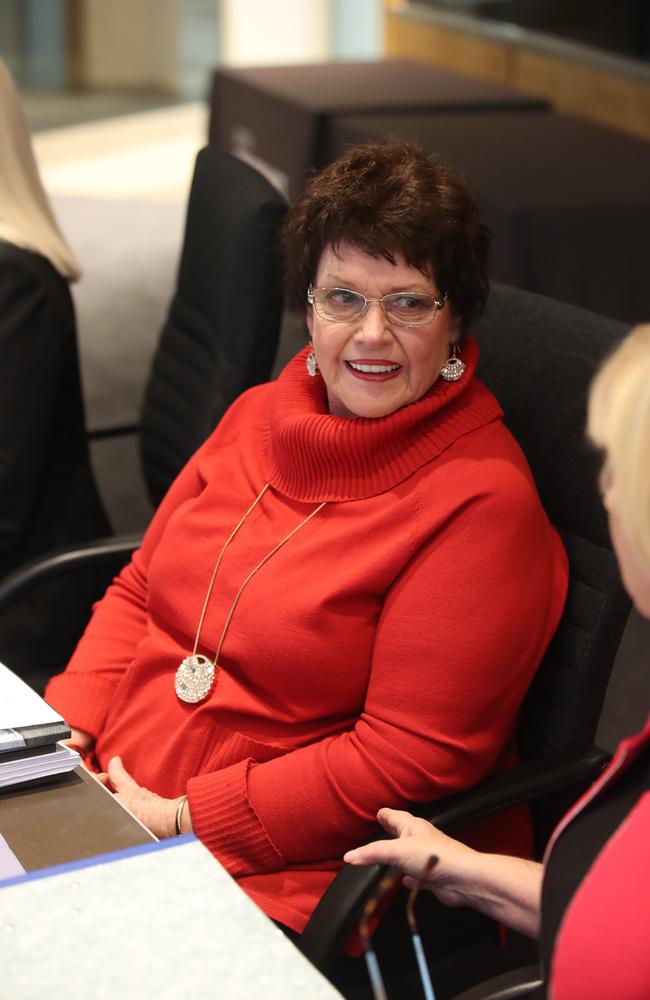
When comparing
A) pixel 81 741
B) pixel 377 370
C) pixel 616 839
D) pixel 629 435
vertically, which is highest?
pixel 629 435

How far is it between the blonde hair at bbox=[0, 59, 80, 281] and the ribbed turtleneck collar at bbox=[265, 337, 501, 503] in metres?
0.84

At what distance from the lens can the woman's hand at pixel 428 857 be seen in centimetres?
138

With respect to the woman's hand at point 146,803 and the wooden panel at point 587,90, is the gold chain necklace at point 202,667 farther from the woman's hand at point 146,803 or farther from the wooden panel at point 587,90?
the wooden panel at point 587,90

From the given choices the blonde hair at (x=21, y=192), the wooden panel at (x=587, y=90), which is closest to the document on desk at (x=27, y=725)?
the blonde hair at (x=21, y=192)

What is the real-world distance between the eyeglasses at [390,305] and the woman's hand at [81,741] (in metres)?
0.65

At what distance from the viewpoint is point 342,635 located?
1684 millimetres

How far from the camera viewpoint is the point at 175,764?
1.79 m

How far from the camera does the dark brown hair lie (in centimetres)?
173

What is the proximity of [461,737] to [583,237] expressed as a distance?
1.90 metres

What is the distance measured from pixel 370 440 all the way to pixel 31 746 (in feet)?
1.85

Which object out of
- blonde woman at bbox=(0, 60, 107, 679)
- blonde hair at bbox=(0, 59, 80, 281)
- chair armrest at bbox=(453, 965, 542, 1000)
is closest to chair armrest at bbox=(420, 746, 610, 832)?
chair armrest at bbox=(453, 965, 542, 1000)

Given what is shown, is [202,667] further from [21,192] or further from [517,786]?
[21,192]

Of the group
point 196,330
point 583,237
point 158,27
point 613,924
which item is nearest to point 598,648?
point 613,924

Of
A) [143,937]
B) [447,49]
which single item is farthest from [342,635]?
[447,49]
